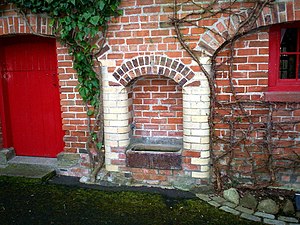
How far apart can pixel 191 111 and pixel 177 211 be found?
1.28 m

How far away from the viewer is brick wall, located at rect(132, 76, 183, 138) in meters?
4.19

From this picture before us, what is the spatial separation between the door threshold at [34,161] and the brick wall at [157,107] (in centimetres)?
162

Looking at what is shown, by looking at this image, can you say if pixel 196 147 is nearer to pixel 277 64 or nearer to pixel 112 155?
pixel 112 155

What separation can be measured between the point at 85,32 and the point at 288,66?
107 inches

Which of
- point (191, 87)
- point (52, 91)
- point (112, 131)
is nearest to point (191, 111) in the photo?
point (191, 87)

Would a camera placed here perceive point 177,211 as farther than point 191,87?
No

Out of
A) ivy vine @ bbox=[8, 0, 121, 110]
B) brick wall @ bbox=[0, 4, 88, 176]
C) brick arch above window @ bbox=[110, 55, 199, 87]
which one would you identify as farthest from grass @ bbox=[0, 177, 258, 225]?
brick arch above window @ bbox=[110, 55, 199, 87]

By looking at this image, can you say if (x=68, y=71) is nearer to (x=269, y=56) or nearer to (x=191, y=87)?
(x=191, y=87)

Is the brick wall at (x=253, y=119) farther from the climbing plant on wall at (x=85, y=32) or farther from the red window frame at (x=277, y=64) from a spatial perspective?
the climbing plant on wall at (x=85, y=32)

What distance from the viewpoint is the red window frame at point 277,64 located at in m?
3.75

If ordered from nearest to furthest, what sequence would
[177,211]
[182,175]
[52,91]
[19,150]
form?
[177,211] → [182,175] → [52,91] → [19,150]

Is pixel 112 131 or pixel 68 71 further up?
pixel 68 71

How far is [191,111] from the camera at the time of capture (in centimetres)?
391

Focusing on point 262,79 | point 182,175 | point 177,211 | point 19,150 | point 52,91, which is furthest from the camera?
point 19,150
